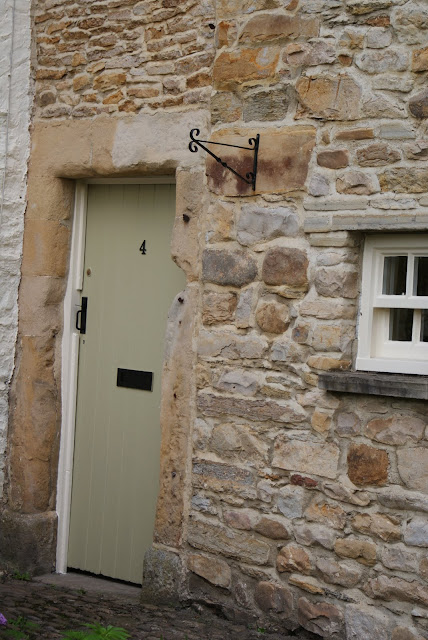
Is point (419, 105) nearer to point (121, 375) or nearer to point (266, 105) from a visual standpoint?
point (266, 105)

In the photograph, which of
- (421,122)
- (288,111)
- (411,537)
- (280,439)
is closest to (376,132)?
(421,122)

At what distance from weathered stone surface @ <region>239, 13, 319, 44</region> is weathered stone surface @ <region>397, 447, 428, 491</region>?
6.92 ft

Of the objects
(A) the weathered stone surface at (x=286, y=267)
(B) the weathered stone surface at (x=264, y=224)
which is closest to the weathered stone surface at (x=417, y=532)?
(A) the weathered stone surface at (x=286, y=267)

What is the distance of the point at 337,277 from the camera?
4293mm

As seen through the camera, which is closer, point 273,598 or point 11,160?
point 273,598

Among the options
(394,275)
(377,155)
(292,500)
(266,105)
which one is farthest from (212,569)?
(266,105)

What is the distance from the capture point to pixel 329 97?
4.33 meters

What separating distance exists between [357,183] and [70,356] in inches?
92.2

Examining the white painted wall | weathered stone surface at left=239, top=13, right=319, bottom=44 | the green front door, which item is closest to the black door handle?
the green front door

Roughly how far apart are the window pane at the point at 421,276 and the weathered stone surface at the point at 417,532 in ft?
3.51

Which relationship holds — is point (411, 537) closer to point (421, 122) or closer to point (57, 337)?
point (421, 122)

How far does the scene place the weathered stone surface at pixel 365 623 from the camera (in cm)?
409

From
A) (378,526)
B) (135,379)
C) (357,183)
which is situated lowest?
(378,526)

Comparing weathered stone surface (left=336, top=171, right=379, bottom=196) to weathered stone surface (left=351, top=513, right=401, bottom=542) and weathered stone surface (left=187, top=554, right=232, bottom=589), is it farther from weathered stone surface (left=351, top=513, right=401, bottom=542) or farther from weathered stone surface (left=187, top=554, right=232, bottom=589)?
weathered stone surface (left=187, top=554, right=232, bottom=589)
